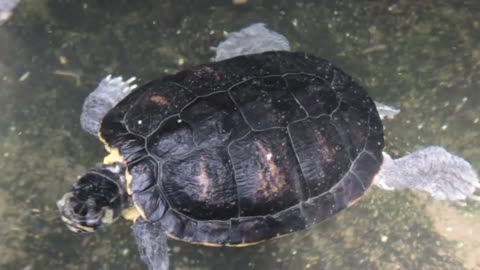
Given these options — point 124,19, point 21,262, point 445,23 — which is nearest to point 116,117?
point 21,262

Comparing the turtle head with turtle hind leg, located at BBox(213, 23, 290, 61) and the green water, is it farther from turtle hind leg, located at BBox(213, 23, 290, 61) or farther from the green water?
turtle hind leg, located at BBox(213, 23, 290, 61)

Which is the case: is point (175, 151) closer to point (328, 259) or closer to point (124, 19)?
point (328, 259)

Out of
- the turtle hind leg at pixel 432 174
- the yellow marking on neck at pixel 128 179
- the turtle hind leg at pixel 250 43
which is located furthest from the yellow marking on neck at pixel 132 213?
the turtle hind leg at pixel 432 174

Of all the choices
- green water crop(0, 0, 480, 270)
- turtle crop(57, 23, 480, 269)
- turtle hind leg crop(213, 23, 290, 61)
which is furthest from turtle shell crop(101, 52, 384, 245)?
turtle hind leg crop(213, 23, 290, 61)

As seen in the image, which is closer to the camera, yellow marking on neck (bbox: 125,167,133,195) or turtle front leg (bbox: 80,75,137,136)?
yellow marking on neck (bbox: 125,167,133,195)

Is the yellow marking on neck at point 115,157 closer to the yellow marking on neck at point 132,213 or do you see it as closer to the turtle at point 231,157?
the turtle at point 231,157

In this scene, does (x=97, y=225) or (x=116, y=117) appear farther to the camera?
(x=116, y=117)
